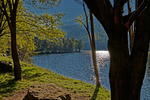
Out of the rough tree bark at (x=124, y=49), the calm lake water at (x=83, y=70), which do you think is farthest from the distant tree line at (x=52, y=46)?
the rough tree bark at (x=124, y=49)

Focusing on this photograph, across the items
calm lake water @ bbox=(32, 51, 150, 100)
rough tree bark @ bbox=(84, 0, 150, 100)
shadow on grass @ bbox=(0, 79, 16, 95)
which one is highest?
rough tree bark @ bbox=(84, 0, 150, 100)

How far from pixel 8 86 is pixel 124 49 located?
24.5ft

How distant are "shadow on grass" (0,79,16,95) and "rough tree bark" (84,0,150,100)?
6.25 m

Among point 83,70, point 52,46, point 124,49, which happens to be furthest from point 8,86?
point 52,46

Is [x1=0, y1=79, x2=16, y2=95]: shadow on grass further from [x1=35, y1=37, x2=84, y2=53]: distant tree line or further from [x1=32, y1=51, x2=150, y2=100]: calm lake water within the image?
[x1=35, y1=37, x2=84, y2=53]: distant tree line

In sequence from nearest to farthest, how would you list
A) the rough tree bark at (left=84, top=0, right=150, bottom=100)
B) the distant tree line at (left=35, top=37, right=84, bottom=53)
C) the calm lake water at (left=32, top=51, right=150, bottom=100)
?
the rough tree bark at (left=84, top=0, right=150, bottom=100) → the calm lake water at (left=32, top=51, right=150, bottom=100) → the distant tree line at (left=35, top=37, right=84, bottom=53)

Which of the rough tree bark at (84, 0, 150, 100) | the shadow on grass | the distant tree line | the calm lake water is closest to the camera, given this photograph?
the rough tree bark at (84, 0, 150, 100)

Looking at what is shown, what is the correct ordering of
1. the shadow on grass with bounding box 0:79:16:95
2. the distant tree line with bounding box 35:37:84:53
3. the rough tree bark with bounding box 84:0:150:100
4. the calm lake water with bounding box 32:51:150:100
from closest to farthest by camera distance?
the rough tree bark with bounding box 84:0:150:100
the shadow on grass with bounding box 0:79:16:95
the calm lake water with bounding box 32:51:150:100
the distant tree line with bounding box 35:37:84:53

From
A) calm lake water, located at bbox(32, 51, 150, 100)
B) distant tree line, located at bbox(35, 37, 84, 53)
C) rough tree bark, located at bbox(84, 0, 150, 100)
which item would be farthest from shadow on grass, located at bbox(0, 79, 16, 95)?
distant tree line, located at bbox(35, 37, 84, 53)

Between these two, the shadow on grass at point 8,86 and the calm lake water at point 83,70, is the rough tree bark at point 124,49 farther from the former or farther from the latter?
the calm lake water at point 83,70

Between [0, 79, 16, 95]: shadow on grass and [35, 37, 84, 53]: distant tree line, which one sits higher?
[35, 37, 84, 53]: distant tree line

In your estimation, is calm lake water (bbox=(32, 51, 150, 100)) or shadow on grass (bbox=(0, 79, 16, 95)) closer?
shadow on grass (bbox=(0, 79, 16, 95))

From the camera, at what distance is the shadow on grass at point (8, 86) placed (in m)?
6.73

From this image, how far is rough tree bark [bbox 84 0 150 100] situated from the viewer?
2.78m
